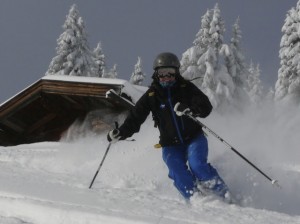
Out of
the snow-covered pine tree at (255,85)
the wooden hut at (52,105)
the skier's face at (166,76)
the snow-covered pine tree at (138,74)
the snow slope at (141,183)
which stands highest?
the snow-covered pine tree at (255,85)

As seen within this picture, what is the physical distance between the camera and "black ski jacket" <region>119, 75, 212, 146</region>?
6332 millimetres

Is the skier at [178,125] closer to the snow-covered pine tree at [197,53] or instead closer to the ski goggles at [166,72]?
the ski goggles at [166,72]

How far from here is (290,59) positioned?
32.7 m

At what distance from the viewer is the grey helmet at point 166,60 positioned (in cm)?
641

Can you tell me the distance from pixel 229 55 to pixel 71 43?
13.1 m

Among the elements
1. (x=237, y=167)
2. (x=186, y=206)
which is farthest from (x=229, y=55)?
(x=186, y=206)

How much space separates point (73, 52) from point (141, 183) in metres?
31.3

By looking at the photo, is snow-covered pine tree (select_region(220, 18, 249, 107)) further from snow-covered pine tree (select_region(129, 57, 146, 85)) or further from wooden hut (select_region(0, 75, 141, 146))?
wooden hut (select_region(0, 75, 141, 146))

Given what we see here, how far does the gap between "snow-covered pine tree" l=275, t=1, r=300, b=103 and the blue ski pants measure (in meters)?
27.0

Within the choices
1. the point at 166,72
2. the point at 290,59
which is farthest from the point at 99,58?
the point at 166,72

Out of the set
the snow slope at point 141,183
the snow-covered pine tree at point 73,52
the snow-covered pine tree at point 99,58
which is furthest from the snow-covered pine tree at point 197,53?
the snow slope at point 141,183

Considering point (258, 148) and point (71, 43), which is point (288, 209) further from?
point (71, 43)

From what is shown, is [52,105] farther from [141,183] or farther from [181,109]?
[181,109]

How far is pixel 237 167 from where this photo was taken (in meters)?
7.83
